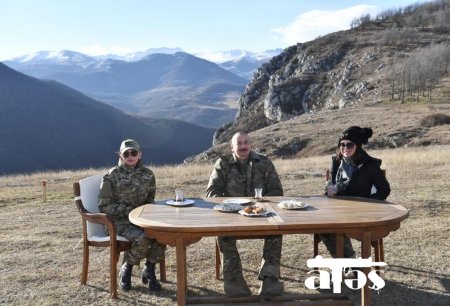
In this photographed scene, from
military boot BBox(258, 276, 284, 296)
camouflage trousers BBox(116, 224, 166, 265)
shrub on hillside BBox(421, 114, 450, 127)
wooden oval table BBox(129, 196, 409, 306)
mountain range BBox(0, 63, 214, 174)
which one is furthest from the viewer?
mountain range BBox(0, 63, 214, 174)

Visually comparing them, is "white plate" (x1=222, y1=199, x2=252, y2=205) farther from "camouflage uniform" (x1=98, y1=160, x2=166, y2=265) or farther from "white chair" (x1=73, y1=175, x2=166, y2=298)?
"white chair" (x1=73, y1=175, x2=166, y2=298)

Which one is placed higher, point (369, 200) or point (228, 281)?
point (369, 200)

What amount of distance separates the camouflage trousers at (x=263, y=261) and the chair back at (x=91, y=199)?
5.16 feet

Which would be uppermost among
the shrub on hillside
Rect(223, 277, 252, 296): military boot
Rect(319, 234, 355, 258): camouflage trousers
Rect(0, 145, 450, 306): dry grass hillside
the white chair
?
the shrub on hillside

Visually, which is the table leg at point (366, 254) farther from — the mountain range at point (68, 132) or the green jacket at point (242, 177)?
the mountain range at point (68, 132)

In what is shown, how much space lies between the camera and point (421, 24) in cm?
12588

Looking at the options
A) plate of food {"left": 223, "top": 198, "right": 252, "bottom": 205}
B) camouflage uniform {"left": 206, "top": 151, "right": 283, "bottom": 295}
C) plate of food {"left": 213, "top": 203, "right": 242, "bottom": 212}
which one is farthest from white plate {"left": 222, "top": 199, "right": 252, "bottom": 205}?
camouflage uniform {"left": 206, "top": 151, "right": 283, "bottom": 295}

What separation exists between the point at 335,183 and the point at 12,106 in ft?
481

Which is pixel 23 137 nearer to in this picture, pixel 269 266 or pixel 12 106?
pixel 12 106

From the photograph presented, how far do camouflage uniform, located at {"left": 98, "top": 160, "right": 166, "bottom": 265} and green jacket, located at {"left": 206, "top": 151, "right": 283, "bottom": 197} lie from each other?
787mm

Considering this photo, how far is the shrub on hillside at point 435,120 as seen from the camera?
41444 mm

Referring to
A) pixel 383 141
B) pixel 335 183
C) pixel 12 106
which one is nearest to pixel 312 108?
pixel 383 141

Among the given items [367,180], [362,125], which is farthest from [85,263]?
[362,125]

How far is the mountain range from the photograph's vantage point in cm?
11989
